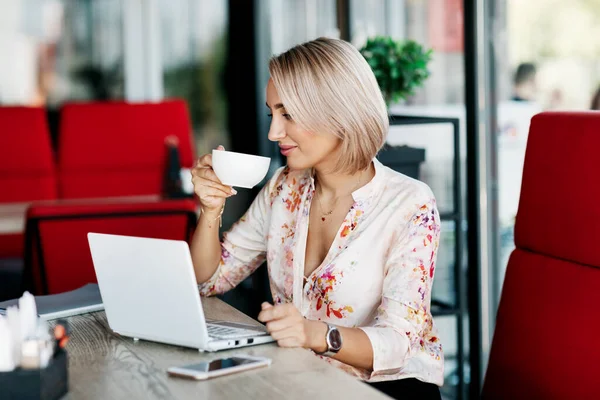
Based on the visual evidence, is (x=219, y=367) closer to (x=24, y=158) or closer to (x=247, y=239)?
(x=247, y=239)

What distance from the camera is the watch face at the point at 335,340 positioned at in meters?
1.48

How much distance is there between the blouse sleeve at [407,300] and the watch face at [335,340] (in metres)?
0.07

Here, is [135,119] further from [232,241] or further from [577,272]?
[577,272]

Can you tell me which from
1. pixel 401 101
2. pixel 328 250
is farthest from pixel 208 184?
pixel 401 101

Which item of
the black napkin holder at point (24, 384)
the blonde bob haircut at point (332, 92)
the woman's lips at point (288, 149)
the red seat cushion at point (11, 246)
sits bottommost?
the red seat cushion at point (11, 246)

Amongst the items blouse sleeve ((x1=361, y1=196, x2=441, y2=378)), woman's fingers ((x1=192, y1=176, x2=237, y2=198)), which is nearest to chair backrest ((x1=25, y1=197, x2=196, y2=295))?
Answer: woman's fingers ((x1=192, y1=176, x2=237, y2=198))

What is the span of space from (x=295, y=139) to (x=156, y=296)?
20.3 inches

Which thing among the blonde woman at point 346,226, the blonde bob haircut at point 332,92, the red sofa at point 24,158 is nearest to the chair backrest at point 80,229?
the blonde woman at point 346,226

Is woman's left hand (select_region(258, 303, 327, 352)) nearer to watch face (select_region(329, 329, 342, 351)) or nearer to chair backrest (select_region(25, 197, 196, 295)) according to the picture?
watch face (select_region(329, 329, 342, 351))

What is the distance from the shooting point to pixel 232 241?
6.64 ft

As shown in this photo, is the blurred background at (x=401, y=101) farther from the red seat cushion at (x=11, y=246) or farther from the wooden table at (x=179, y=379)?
the red seat cushion at (x=11, y=246)

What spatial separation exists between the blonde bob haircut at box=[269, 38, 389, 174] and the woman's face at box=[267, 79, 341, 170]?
0.02 metres

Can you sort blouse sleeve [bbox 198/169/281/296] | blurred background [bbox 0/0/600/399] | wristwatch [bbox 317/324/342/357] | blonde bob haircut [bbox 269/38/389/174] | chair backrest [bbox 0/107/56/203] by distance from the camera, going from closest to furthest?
1. wristwatch [bbox 317/324/342/357]
2. blonde bob haircut [bbox 269/38/389/174]
3. blouse sleeve [bbox 198/169/281/296]
4. blurred background [bbox 0/0/600/399]
5. chair backrest [bbox 0/107/56/203]

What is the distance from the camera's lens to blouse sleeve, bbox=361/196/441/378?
5.17 ft
